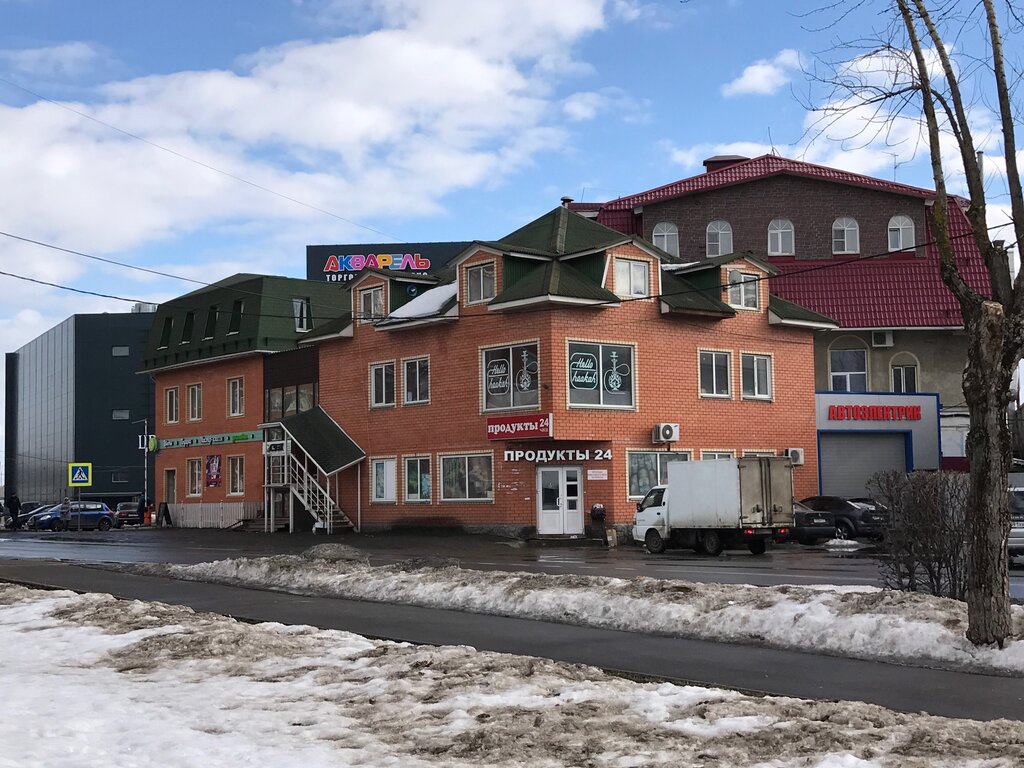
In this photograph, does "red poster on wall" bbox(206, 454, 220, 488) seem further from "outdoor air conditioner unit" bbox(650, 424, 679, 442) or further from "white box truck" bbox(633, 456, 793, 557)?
"white box truck" bbox(633, 456, 793, 557)

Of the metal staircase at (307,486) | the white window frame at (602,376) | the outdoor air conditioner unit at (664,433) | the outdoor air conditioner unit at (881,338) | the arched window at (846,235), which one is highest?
the arched window at (846,235)

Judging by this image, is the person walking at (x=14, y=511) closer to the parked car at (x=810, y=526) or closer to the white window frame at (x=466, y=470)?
the white window frame at (x=466, y=470)

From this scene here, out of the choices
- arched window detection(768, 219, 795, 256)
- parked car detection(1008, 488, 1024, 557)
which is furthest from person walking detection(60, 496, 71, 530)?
parked car detection(1008, 488, 1024, 557)

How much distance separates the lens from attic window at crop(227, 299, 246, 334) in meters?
52.5

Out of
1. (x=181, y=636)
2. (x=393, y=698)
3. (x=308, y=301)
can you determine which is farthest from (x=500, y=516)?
(x=393, y=698)

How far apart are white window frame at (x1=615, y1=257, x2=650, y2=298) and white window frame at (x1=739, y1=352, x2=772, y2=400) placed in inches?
200

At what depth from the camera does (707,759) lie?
6.64 meters

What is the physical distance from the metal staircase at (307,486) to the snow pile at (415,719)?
33.0 m

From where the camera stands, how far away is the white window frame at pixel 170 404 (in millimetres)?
57781

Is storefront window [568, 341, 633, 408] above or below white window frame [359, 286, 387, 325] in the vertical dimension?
below

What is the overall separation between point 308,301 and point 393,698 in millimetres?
45825

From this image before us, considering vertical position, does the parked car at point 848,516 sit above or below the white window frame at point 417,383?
below

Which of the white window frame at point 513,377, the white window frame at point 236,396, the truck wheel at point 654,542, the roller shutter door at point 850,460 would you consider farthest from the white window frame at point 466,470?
the white window frame at point 236,396

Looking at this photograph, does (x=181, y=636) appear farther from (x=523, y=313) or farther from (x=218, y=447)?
(x=218, y=447)
